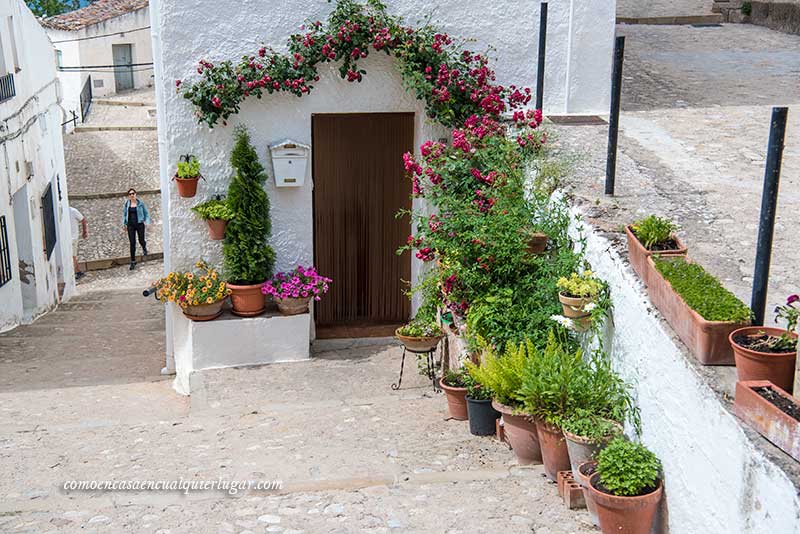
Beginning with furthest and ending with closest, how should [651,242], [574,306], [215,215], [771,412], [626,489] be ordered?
1. [215,215]
2. [574,306]
3. [651,242]
4. [626,489]
5. [771,412]

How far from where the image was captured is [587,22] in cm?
934

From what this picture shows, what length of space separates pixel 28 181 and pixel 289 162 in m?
6.76

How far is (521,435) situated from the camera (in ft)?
20.5

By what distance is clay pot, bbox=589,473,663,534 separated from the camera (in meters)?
4.93

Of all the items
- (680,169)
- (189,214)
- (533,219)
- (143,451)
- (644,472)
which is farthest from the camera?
(189,214)

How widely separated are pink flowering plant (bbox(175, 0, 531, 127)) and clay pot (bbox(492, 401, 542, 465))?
136 inches

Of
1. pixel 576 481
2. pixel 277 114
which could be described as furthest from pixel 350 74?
pixel 576 481

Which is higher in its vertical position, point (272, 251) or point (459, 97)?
point (459, 97)

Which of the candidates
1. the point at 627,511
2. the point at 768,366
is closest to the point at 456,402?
the point at 627,511

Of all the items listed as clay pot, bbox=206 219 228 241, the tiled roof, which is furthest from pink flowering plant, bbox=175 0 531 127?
the tiled roof

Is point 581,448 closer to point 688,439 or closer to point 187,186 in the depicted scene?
point 688,439

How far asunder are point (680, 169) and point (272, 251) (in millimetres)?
3985

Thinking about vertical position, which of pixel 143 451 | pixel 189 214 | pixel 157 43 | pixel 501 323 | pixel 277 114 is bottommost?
pixel 143 451

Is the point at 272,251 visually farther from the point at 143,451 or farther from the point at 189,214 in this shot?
the point at 143,451
